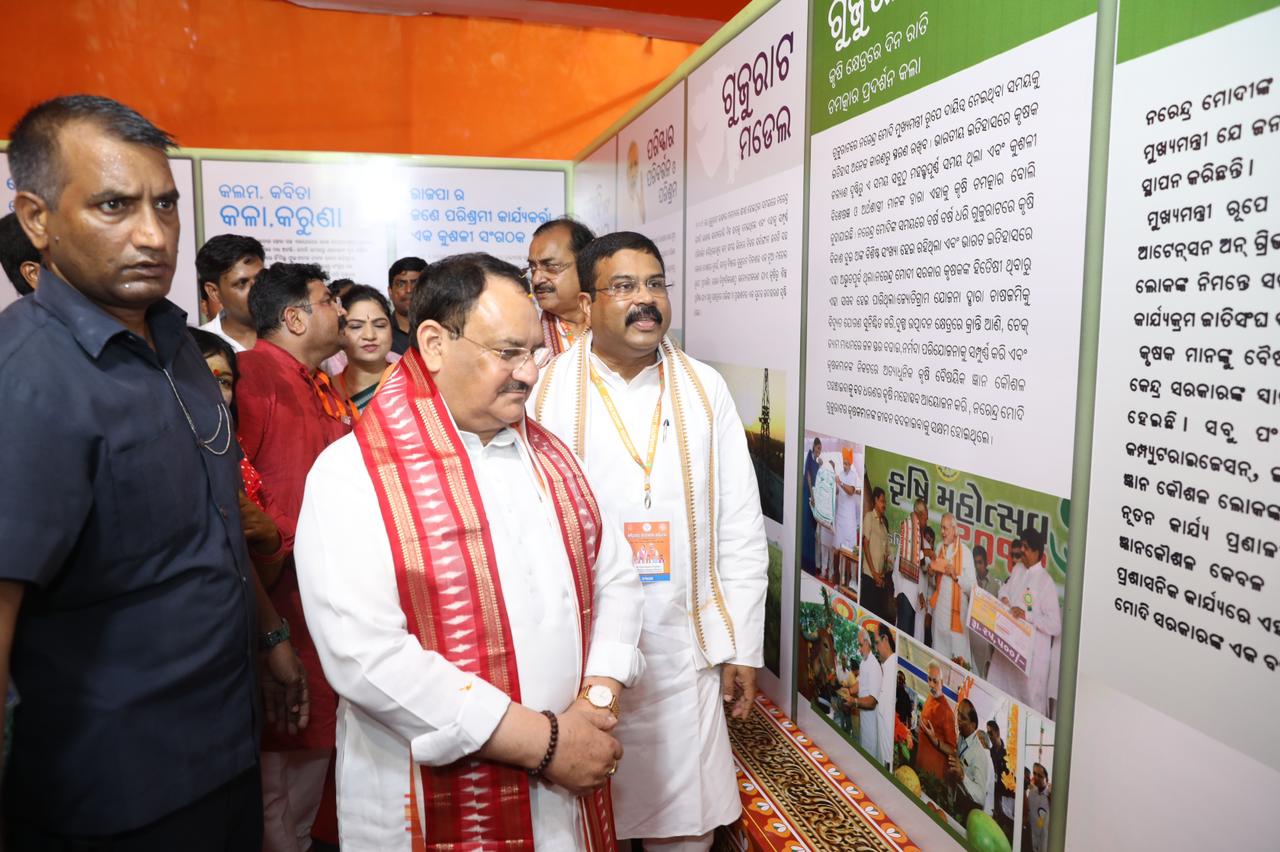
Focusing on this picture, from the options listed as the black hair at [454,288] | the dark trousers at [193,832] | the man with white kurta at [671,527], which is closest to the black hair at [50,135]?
the black hair at [454,288]

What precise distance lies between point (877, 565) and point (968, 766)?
19.8 inches

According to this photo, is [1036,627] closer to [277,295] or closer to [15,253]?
[277,295]

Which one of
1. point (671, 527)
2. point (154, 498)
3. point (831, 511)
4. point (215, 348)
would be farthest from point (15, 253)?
point (831, 511)

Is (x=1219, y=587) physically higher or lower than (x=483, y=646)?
higher

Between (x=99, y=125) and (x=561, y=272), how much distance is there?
2.13m

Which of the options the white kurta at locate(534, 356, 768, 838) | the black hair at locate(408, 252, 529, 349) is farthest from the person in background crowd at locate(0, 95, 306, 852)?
the white kurta at locate(534, 356, 768, 838)

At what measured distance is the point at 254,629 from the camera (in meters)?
1.64

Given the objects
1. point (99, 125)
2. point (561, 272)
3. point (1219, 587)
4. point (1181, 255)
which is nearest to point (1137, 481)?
point (1219, 587)

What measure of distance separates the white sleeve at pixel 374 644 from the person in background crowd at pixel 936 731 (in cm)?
99

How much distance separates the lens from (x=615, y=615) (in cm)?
168

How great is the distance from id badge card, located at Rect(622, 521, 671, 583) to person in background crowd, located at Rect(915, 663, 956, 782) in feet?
2.30

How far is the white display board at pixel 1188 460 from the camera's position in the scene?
1.13 meters

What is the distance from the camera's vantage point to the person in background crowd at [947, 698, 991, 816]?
1697mm

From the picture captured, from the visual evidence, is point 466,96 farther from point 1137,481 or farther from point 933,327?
point 1137,481
